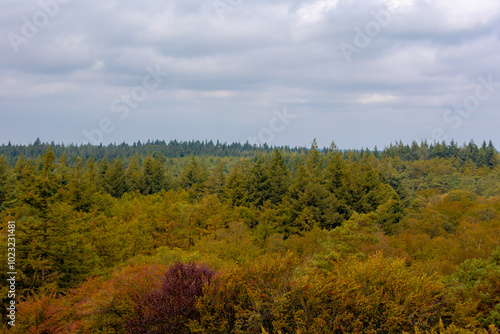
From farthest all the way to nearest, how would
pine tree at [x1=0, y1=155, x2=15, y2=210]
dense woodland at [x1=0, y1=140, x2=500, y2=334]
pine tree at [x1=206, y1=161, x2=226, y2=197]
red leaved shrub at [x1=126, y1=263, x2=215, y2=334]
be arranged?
pine tree at [x1=206, y1=161, x2=226, y2=197] < pine tree at [x1=0, y1=155, x2=15, y2=210] < red leaved shrub at [x1=126, y1=263, x2=215, y2=334] < dense woodland at [x1=0, y1=140, x2=500, y2=334]

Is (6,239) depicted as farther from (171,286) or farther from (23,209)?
(171,286)

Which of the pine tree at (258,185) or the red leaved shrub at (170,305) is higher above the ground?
the pine tree at (258,185)

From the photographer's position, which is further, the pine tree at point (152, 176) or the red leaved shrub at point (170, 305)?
the pine tree at point (152, 176)

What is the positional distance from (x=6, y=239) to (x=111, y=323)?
9168 millimetres

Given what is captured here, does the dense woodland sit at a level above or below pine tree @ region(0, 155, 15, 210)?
below

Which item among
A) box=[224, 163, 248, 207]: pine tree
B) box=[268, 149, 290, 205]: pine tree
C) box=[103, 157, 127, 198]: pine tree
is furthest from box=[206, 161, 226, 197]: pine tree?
box=[103, 157, 127, 198]: pine tree

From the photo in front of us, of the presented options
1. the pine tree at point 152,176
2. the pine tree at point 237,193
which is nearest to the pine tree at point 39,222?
the pine tree at point 237,193

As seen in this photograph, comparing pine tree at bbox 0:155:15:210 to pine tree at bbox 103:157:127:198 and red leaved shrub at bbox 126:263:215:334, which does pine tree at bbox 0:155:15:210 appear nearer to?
pine tree at bbox 103:157:127:198

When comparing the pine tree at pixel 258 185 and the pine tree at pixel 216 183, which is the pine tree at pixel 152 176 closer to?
the pine tree at pixel 216 183

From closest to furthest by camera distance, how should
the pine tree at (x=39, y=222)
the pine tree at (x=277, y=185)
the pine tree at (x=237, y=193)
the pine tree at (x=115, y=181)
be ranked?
the pine tree at (x=39, y=222), the pine tree at (x=237, y=193), the pine tree at (x=277, y=185), the pine tree at (x=115, y=181)

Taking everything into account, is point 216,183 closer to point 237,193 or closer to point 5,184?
point 237,193

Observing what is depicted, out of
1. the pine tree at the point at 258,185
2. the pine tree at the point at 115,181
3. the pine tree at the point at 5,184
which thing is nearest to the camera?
the pine tree at the point at 5,184

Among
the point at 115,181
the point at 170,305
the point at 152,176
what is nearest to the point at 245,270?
the point at 170,305

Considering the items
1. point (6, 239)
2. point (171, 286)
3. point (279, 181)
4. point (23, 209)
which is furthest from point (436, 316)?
point (279, 181)
